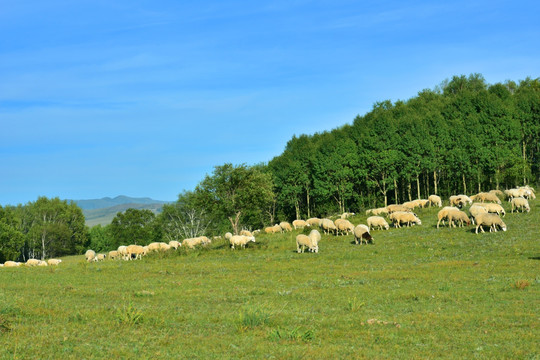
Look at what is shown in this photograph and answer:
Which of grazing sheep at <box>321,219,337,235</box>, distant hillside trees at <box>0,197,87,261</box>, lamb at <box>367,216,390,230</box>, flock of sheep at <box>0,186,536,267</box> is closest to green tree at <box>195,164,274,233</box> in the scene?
flock of sheep at <box>0,186,536,267</box>

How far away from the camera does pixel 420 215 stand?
5928 centimetres

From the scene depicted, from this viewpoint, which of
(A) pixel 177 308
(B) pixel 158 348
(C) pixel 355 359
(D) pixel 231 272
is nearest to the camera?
(C) pixel 355 359

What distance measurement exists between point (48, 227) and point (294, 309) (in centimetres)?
13090

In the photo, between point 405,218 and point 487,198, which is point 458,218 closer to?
point 405,218

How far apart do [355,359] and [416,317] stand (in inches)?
208

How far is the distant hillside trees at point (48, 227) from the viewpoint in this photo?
132125mm

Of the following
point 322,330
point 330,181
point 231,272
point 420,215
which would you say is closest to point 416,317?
point 322,330

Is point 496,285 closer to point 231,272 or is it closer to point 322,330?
point 322,330

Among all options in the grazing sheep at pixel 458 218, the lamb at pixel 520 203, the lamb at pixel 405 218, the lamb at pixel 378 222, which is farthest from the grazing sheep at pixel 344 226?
the lamb at pixel 520 203

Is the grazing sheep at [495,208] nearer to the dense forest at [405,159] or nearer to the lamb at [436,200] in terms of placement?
the lamb at [436,200]

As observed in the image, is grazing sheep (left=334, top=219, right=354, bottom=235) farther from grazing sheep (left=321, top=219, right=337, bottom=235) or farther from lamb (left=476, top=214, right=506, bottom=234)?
lamb (left=476, top=214, right=506, bottom=234)

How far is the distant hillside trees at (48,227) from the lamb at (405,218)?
320ft

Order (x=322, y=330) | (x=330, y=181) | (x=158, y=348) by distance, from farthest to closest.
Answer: (x=330, y=181) < (x=322, y=330) < (x=158, y=348)

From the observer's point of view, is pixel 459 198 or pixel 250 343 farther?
pixel 459 198
